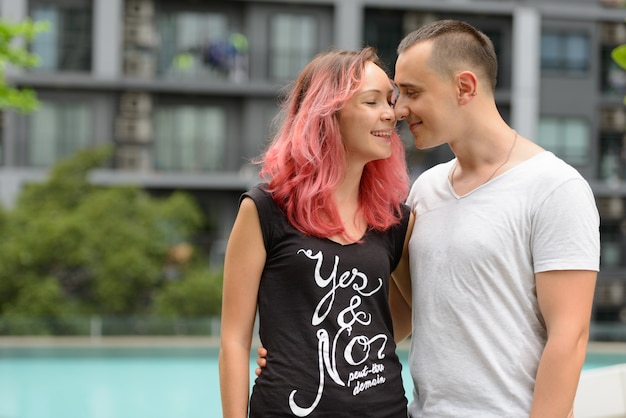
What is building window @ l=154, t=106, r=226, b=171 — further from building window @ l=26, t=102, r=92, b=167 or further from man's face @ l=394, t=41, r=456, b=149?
man's face @ l=394, t=41, r=456, b=149

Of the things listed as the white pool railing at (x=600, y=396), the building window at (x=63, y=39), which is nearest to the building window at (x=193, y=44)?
the building window at (x=63, y=39)

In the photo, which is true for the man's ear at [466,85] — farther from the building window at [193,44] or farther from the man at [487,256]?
the building window at [193,44]

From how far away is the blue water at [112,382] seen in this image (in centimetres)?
1098

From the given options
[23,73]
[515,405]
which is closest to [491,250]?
[515,405]

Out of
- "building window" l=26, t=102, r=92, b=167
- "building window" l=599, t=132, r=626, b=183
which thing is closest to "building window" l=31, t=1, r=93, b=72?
"building window" l=26, t=102, r=92, b=167

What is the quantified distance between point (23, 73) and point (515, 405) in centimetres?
2056

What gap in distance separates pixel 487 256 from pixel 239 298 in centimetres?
65

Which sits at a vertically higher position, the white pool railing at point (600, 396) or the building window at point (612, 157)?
the building window at point (612, 157)

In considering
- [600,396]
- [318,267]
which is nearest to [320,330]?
[318,267]

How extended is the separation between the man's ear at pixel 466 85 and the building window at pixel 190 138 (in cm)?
2040

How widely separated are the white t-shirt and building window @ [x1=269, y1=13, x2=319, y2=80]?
804 inches

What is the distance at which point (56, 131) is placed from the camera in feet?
73.6

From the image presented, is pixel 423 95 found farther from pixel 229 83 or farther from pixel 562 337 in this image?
pixel 229 83

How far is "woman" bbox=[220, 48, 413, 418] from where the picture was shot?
2.53 meters
